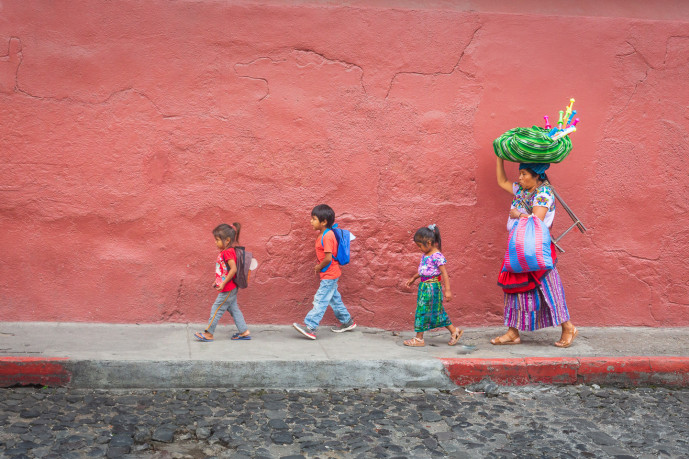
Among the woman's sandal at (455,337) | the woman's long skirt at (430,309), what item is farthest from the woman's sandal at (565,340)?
the woman's long skirt at (430,309)

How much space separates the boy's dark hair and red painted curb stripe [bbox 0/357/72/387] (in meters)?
2.12

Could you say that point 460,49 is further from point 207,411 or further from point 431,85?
point 207,411

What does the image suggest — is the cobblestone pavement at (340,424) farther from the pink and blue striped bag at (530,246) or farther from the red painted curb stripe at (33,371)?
the pink and blue striped bag at (530,246)

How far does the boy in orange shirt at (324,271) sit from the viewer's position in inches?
222

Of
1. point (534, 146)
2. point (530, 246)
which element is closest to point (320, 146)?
point (534, 146)

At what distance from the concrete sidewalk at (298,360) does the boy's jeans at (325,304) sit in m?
0.15

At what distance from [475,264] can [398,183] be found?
97 centimetres

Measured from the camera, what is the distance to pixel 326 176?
597 cm

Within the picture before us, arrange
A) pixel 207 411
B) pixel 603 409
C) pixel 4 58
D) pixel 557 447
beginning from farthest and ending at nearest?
pixel 4 58
pixel 603 409
pixel 207 411
pixel 557 447

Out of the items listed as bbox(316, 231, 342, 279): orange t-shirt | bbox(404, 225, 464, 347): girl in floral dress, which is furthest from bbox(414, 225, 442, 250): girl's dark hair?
bbox(316, 231, 342, 279): orange t-shirt

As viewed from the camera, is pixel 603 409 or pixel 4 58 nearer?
pixel 603 409

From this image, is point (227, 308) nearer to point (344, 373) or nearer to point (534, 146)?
point (344, 373)

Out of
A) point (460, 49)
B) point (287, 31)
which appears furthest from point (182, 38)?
point (460, 49)

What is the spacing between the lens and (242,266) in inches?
215
